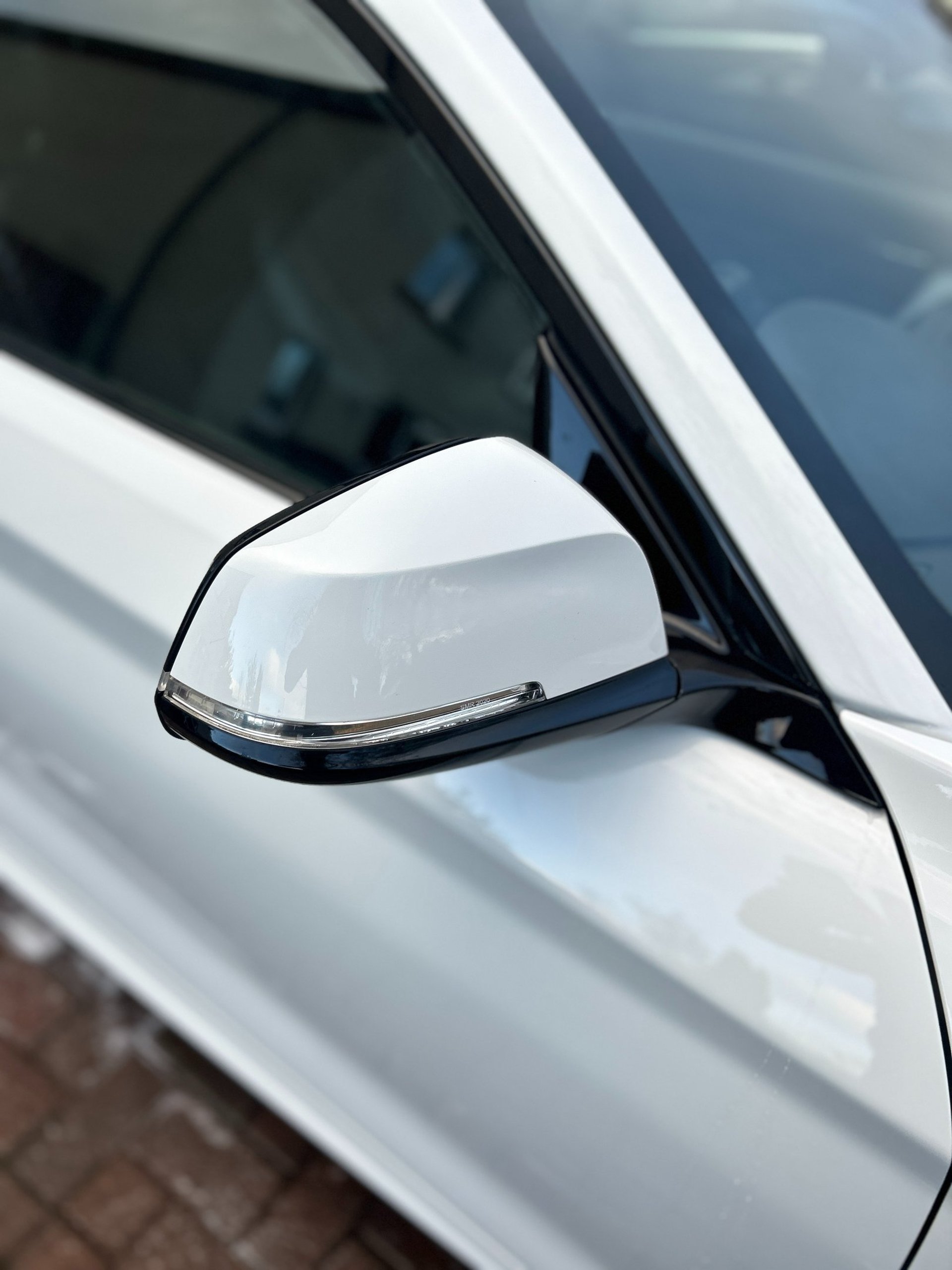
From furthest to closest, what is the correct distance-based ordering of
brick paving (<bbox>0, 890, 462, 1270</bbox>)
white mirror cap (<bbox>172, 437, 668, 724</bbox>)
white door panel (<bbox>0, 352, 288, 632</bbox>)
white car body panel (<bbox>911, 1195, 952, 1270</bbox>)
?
brick paving (<bbox>0, 890, 462, 1270</bbox>), white door panel (<bbox>0, 352, 288, 632</bbox>), white car body panel (<bbox>911, 1195, 952, 1270</bbox>), white mirror cap (<bbox>172, 437, 668, 724</bbox>)

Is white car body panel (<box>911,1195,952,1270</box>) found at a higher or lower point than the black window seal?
lower

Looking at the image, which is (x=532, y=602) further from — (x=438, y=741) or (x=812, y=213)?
(x=812, y=213)

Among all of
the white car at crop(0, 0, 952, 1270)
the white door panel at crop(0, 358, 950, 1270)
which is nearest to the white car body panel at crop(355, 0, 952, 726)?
Answer: the white car at crop(0, 0, 952, 1270)

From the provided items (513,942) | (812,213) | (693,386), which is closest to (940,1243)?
(513,942)

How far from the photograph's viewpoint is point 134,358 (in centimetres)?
138

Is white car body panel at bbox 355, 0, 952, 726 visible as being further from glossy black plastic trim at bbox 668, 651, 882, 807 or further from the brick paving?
the brick paving

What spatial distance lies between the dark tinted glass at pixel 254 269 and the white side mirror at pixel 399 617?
0.31 m

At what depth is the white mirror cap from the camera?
0.67m

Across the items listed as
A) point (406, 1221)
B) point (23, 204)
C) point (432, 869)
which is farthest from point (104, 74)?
point (406, 1221)

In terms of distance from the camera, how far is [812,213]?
112 cm

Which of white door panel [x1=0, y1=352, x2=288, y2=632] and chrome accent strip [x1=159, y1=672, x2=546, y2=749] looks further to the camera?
white door panel [x1=0, y1=352, x2=288, y2=632]

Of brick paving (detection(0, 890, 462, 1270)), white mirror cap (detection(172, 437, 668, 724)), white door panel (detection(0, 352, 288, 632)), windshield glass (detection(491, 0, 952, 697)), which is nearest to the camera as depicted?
white mirror cap (detection(172, 437, 668, 724))

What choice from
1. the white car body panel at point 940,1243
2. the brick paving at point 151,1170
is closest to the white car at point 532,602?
the white car body panel at point 940,1243

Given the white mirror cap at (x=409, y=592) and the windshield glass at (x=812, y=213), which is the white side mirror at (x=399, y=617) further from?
the windshield glass at (x=812, y=213)
